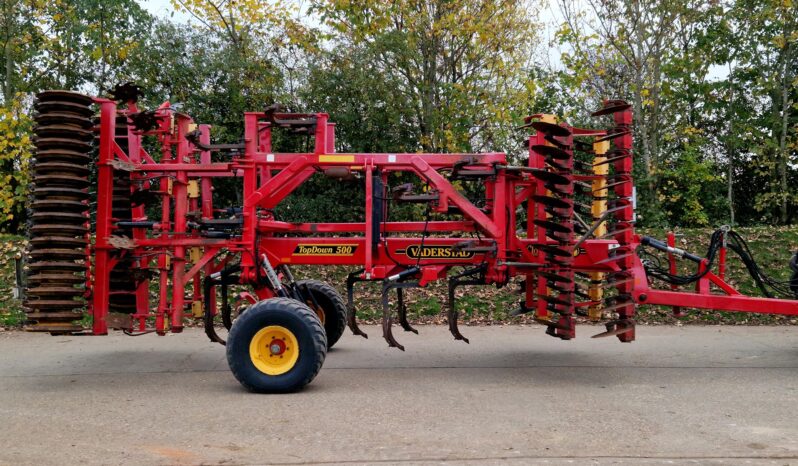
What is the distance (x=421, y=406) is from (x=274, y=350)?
1.52m

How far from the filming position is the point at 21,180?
1516 centimetres

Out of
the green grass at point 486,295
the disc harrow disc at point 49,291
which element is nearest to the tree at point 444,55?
the green grass at point 486,295

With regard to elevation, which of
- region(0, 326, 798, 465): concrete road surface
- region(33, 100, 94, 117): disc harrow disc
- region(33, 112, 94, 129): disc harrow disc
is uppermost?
region(33, 100, 94, 117): disc harrow disc

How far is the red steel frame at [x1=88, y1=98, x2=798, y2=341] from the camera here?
758 cm

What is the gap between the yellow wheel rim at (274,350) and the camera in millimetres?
6949

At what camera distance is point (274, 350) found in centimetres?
700

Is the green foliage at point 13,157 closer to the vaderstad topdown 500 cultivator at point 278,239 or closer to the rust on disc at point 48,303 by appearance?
the vaderstad topdown 500 cultivator at point 278,239

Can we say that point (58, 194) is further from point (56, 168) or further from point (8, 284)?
point (8, 284)

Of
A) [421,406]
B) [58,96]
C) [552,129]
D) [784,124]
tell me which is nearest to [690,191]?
[784,124]

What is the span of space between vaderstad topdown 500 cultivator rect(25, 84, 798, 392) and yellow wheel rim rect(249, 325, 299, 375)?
0.01 meters

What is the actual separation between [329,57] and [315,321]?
974cm

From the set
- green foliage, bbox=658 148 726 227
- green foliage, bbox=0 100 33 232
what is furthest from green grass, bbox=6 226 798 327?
green foliage, bbox=658 148 726 227

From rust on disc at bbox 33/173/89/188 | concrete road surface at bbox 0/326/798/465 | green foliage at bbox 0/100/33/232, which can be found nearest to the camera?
concrete road surface at bbox 0/326/798/465

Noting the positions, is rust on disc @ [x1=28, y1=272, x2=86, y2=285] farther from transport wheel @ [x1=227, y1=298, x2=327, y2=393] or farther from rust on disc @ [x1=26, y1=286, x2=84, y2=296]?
transport wheel @ [x1=227, y1=298, x2=327, y2=393]
